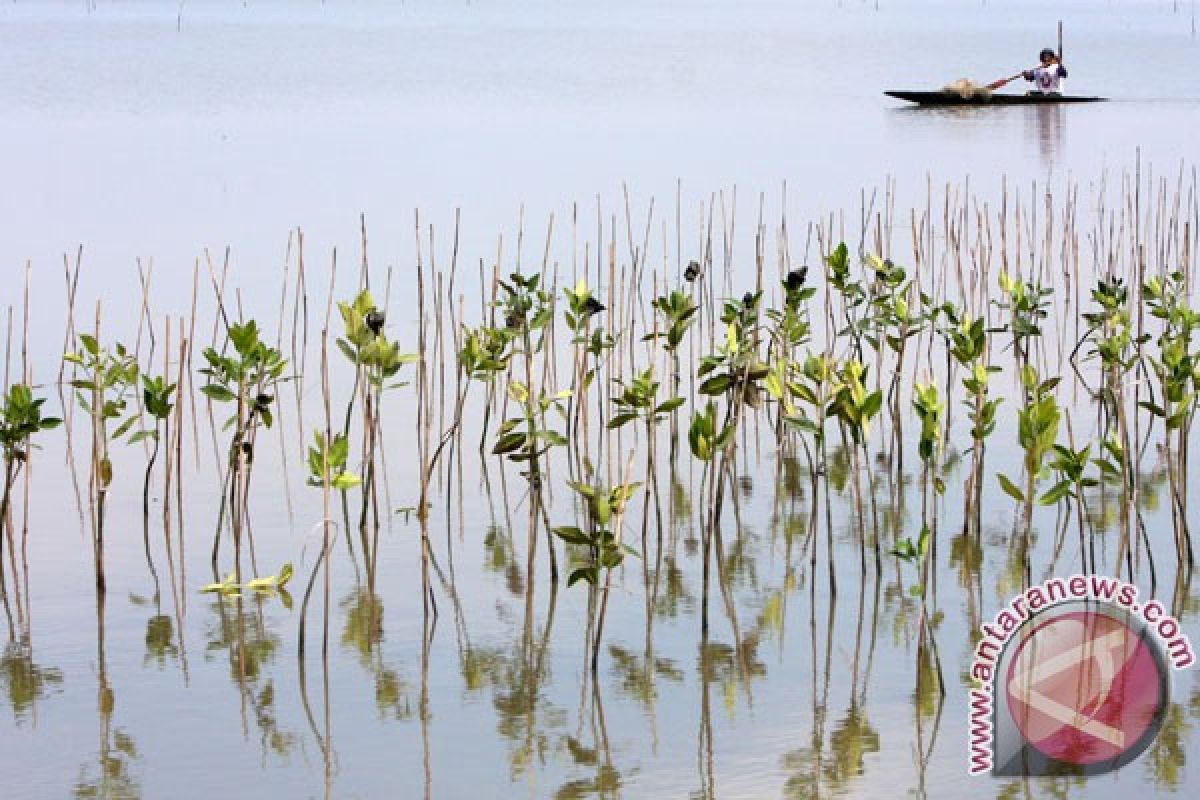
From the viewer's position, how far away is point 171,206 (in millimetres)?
12016

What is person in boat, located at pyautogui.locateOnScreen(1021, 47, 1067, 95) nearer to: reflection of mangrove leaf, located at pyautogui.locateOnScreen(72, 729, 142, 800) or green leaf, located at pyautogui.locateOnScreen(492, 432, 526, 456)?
green leaf, located at pyautogui.locateOnScreen(492, 432, 526, 456)

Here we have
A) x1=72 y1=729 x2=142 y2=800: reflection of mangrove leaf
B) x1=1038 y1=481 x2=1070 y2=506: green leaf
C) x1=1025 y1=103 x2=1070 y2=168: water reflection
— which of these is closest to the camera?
x1=72 y1=729 x2=142 y2=800: reflection of mangrove leaf

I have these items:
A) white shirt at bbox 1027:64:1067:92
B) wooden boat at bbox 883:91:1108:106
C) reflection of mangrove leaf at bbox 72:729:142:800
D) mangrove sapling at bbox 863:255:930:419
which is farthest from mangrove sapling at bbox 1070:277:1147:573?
white shirt at bbox 1027:64:1067:92

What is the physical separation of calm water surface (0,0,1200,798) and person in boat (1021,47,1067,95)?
0.33 metres

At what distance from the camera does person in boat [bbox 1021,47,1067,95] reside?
20.0 meters

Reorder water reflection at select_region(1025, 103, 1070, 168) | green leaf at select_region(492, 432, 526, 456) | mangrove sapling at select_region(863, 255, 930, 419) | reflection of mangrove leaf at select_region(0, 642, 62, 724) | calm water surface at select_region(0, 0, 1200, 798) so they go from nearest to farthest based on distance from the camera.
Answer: calm water surface at select_region(0, 0, 1200, 798) < reflection of mangrove leaf at select_region(0, 642, 62, 724) < green leaf at select_region(492, 432, 526, 456) < mangrove sapling at select_region(863, 255, 930, 419) < water reflection at select_region(1025, 103, 1070, 168)

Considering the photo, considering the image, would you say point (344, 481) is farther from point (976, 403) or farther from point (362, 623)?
point (976, 403)

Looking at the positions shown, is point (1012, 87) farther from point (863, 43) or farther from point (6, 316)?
point (6, 316)

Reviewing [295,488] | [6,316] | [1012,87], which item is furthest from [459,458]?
[1012,87]

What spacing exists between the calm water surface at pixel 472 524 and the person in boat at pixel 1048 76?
13.2 inches

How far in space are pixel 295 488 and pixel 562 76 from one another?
19.1 m

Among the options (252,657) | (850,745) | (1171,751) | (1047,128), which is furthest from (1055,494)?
(1047,128)

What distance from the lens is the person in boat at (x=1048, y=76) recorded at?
19969 millimetres

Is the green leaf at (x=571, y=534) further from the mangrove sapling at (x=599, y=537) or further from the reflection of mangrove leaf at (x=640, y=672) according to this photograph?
the reflection of mangrove leaf at (x=640, y=672)
